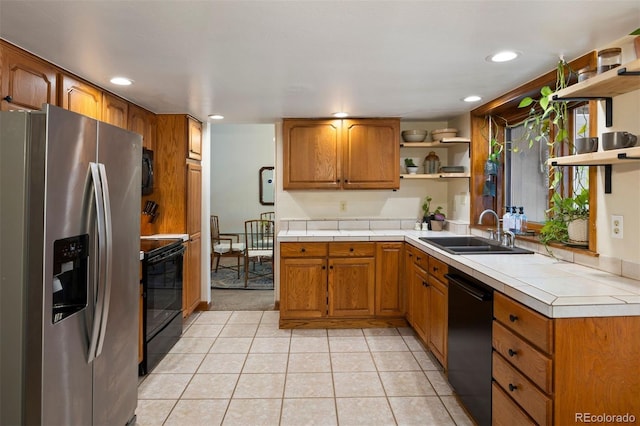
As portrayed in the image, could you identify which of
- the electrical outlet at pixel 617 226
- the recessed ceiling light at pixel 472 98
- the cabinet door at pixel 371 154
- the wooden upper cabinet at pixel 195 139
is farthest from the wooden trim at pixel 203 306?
the electrical outlet at pixel 617 226

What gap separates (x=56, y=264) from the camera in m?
1.42

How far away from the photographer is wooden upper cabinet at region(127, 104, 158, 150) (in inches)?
131

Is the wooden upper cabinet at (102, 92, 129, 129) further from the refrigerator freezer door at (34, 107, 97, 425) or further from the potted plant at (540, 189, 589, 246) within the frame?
the potted plant at (540, 189, 589, 246)

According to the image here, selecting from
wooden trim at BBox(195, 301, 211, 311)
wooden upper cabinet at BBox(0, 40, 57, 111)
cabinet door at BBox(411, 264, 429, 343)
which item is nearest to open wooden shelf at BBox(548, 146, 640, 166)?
cabinet door at BBox(411, 264, 429, 343)

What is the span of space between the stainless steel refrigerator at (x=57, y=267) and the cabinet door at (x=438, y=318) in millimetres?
1962

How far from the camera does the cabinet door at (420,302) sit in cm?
298

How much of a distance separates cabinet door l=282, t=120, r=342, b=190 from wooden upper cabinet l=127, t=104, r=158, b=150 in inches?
50.0

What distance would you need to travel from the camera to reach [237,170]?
7254 mm

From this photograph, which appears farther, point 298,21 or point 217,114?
point 217,114

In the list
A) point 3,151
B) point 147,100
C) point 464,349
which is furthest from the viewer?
point 147,100

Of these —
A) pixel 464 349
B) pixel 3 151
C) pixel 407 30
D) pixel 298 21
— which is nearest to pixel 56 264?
pixel 3 151

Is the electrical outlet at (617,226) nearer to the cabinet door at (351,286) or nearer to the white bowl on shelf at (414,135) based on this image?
the cabinet door at (351,286)

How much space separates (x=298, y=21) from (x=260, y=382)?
2.24 m

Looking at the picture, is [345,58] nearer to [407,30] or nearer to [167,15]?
[407,30]
